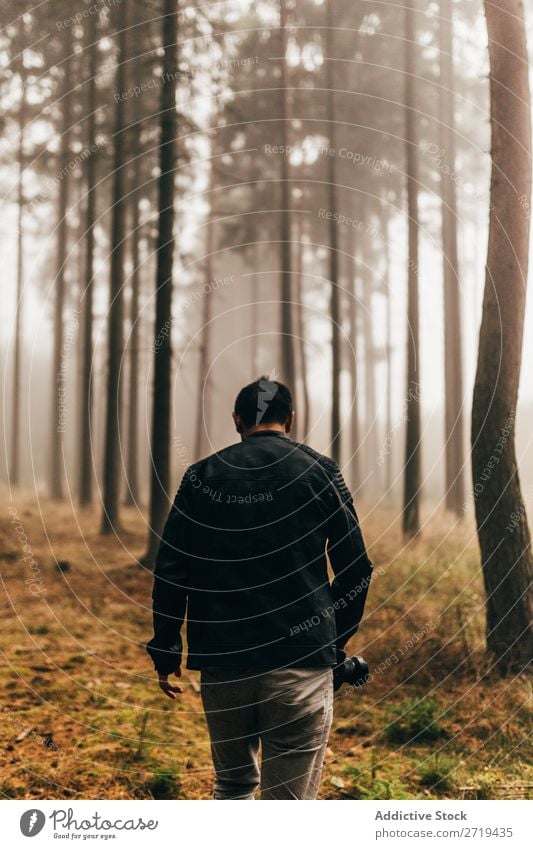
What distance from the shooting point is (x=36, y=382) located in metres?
46.4

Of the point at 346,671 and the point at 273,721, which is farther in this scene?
the point at 346,671

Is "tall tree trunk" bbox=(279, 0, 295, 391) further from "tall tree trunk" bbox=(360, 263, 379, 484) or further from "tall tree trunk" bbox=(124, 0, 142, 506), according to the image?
"tall tree trunk" bbox=(360, 263, 379, 484)

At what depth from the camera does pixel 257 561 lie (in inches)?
147

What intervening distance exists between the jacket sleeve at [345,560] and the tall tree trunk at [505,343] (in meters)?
3.32

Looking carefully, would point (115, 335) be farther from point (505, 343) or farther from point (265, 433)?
point (265, 433)

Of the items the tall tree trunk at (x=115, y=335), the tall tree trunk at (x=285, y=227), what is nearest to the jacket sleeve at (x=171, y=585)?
the tall tree trunk at (x=115, y=335)

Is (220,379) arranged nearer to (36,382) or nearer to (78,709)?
(36,382)

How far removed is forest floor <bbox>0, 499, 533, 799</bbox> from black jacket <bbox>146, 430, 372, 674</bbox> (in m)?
2.06

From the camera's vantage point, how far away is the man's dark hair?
4.03 metres
